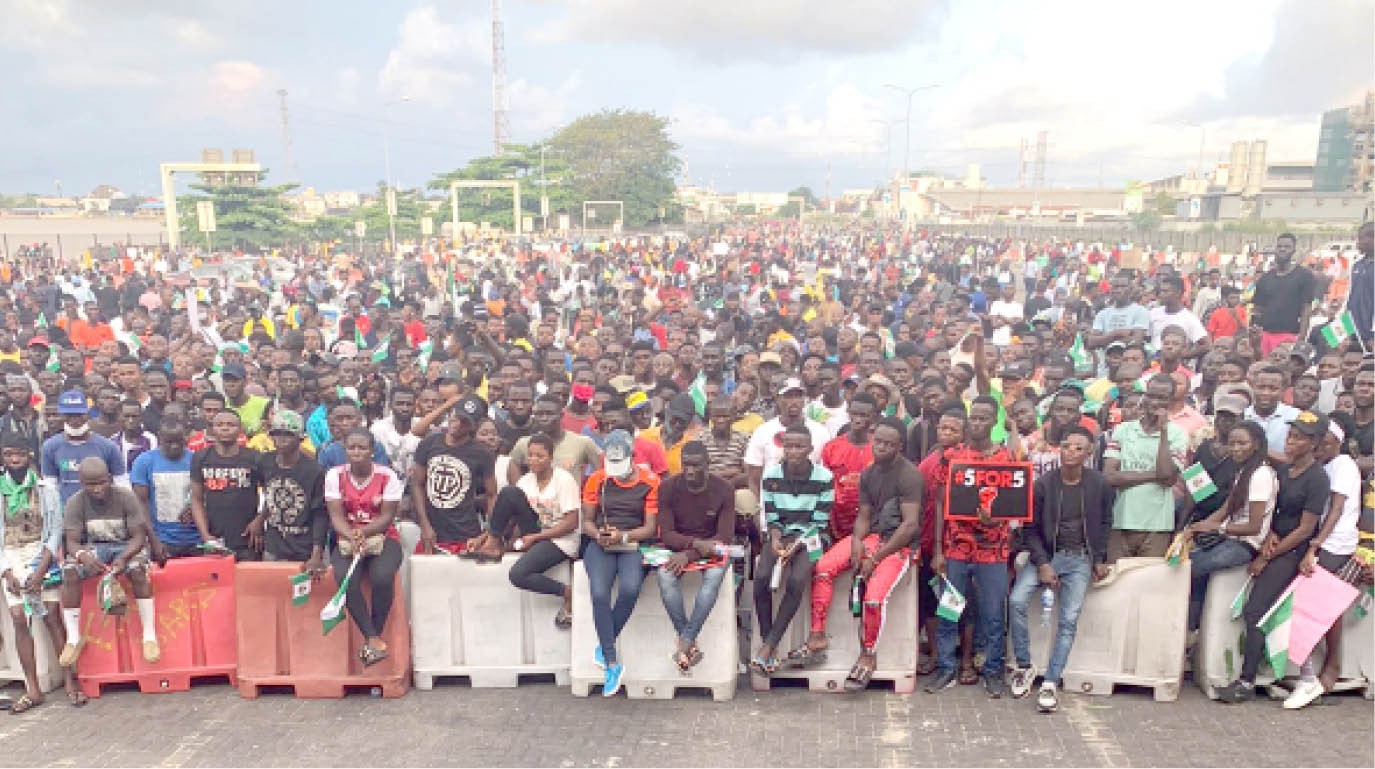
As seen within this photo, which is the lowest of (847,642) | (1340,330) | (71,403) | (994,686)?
(994,686)

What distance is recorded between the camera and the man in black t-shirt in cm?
603

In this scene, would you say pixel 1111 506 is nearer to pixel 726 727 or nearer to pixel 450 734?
pixel 726 727

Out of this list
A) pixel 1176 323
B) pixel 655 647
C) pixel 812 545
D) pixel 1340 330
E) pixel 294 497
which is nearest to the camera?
pixel 812 545

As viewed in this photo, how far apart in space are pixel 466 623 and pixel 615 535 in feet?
3.92

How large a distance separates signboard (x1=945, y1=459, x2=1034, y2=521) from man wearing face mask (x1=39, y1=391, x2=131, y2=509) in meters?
5.27

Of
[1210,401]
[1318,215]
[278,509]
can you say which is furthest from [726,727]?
[1318,215]

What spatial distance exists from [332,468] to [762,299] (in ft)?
34.5

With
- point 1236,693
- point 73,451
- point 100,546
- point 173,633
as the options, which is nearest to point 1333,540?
point 1236,693

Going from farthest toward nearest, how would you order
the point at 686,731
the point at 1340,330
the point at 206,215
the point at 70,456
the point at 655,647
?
the point at 206,215
the point at 1340,330
the point at 70,456
the point at 655,647
the point at 686,731

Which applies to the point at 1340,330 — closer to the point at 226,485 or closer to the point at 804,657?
the point at 804,657

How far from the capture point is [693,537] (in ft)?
18.7

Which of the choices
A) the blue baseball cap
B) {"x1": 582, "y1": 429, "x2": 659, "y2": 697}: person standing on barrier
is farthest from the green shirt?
the blue baseball cap

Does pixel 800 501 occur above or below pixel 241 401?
below

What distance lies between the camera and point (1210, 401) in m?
8.10
